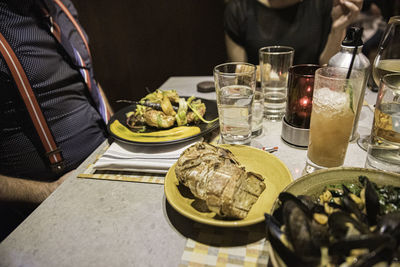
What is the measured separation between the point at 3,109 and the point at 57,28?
2.17 ft

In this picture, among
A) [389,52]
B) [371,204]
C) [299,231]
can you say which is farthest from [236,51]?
[299,231]

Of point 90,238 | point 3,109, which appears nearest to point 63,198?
point 90,238

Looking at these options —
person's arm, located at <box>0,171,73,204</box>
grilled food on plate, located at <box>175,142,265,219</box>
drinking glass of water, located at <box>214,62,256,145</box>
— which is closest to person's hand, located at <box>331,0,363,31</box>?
drinking glass of water, located at <box>214,62,256,145</box>

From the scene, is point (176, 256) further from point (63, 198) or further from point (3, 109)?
point (3, 109)

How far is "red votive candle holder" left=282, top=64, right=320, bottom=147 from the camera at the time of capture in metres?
1.10

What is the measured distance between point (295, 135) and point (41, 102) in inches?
60.5

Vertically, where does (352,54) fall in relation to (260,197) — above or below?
above

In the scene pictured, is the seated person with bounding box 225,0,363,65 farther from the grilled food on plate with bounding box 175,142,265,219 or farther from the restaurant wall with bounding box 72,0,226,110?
the grilled food on plate with bounding box 175,142,265,219

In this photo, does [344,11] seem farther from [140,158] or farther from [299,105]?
[140,158]

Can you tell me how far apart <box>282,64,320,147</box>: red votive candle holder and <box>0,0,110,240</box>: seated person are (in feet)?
4.00

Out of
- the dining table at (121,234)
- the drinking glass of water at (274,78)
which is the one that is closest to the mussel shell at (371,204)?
the dining table at (121,234)

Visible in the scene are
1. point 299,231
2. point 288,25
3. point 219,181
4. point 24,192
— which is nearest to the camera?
point 299,231

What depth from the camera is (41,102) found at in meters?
1.56

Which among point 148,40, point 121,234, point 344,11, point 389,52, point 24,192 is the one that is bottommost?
point 24,192
